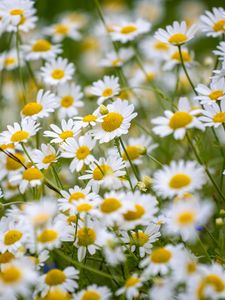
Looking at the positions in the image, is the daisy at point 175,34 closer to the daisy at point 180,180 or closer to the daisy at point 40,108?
the daisy at point 40,108

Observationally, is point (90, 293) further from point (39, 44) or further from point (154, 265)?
point (39, 44)

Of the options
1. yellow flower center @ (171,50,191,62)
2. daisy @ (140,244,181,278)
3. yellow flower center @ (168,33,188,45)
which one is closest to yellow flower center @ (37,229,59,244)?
daisy @ (140,244,181,278)

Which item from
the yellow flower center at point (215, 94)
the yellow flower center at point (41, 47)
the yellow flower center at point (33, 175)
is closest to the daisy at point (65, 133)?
the yellow flower center at point (33, 175)

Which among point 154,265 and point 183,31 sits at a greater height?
point 183,31

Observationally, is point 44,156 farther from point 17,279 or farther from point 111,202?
point 17,279

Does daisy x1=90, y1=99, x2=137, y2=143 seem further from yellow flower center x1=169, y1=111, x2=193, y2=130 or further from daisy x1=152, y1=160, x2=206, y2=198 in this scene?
daisy x1=152, y1=160, x2=206, y2=198

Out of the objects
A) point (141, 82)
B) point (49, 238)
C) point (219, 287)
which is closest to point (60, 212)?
point (49, 238)

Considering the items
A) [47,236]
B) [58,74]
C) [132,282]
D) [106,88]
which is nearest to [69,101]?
[58,74]
